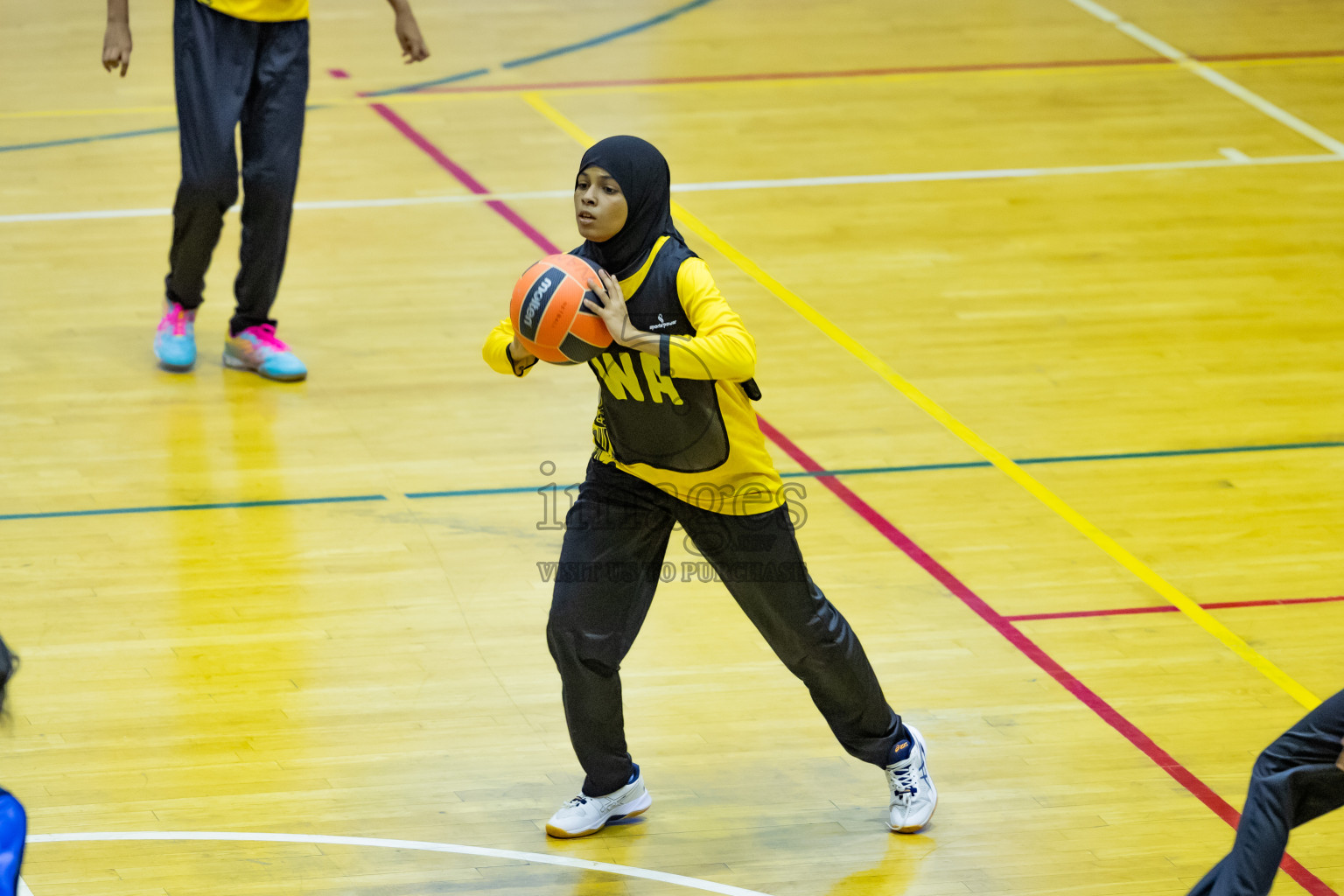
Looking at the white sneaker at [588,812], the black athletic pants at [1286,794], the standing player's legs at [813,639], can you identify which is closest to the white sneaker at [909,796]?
the standing player's legs at [813,639]

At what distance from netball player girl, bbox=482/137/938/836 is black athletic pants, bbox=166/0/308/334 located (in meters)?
2.87

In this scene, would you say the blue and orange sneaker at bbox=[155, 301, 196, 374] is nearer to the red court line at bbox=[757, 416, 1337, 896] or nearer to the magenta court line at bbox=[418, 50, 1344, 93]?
the red court line at bbox=[757, 416, 1337, 896]

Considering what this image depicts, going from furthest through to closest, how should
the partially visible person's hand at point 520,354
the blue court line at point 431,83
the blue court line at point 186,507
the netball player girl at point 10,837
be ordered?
the blue court line at point 431,83 → the blue court line at point 186,507 → the partially visible person's hand at point 520,354 → the netball player girl at point 10,837

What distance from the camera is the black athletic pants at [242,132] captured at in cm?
630

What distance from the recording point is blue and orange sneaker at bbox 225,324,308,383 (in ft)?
22.1

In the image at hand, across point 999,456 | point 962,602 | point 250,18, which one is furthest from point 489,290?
point 962,602

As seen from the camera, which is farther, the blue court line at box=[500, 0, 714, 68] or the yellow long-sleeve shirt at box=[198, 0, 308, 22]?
the blue court line at box=[500, 0, 714, 68]

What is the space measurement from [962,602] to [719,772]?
120cm

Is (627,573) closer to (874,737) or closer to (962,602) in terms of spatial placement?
(874,737)

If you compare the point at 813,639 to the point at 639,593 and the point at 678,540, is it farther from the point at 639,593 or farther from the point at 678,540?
the point at 678,540

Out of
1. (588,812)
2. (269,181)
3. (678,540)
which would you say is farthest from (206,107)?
(588,812)

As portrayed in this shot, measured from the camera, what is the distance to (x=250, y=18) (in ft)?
20.7

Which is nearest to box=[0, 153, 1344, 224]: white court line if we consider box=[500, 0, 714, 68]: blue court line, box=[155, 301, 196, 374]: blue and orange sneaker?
box=[155, 301, 196, 374]: blue and orange sneaker

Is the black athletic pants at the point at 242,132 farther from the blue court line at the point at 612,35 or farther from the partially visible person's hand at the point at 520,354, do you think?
the blue court line at the point at 612,35
